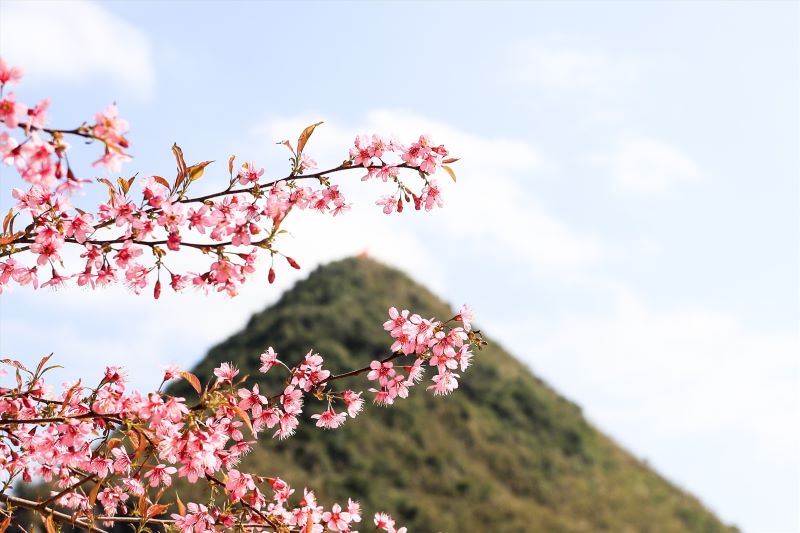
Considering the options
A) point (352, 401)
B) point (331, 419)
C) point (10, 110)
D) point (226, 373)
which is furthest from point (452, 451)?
point (10, 110)

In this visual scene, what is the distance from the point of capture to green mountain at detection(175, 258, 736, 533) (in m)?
16.0

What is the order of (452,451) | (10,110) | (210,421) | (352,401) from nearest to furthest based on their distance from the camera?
(10,110) → (210,421) → (352,401) → (452,451)

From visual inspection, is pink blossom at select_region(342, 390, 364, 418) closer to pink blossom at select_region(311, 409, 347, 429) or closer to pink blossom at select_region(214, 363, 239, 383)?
pink blossom at select_region(311, 409, 347, 429)

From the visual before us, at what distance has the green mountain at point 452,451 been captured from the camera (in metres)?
16.0

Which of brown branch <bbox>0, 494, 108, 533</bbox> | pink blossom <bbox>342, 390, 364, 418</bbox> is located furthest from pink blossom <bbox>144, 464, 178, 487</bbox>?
pink blossom <bbox>342, 390, 364, 418</bbox>

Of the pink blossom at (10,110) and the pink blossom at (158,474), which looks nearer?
the pink blossom at (10,110)

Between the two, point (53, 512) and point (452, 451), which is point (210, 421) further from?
point (452, 451)

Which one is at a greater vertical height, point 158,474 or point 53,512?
point 158,474

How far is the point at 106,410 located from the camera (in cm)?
328

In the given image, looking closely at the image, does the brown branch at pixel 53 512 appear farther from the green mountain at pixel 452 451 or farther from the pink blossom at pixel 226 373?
the green mountain at pixel 452 451

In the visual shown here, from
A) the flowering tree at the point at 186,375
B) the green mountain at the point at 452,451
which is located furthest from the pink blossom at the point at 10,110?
the green mountain at the point at 452,451

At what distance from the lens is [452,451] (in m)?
17.8

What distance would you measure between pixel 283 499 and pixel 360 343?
16634mm

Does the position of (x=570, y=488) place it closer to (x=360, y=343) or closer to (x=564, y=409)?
(x=564, y=409)
